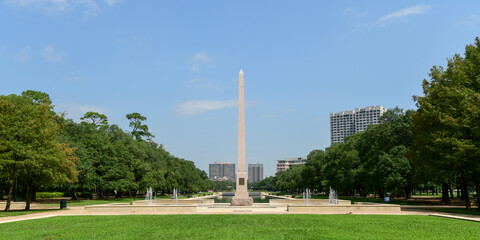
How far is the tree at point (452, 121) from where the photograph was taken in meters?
25.5

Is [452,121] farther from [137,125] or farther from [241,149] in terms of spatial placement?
[137,125]

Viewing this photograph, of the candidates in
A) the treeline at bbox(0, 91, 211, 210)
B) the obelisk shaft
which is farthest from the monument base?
the treeline at bbox(0, 91, 211, 210)

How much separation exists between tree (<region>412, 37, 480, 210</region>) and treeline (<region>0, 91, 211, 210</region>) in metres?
27.0

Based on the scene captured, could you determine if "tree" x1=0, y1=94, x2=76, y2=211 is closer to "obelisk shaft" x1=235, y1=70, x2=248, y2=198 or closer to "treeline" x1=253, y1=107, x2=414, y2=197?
"obelisk shaft" x1=235, y1=70, x2=248, y2=198

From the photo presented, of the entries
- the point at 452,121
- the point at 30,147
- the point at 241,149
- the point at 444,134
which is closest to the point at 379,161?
the point at 444,134

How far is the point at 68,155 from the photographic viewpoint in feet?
116

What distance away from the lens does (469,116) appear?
83.5 ft

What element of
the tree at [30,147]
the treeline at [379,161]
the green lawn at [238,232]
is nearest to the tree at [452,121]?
the treeline at [379,161]

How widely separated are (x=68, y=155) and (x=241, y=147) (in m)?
16.4

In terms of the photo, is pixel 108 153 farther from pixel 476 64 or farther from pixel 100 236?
pixel 476 64

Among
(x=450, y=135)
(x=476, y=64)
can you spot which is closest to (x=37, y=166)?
(x=450, y=135)

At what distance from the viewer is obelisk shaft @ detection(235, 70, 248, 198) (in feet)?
111

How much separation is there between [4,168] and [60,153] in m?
3.50

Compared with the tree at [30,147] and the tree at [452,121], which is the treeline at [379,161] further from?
the tree at [30,147]
